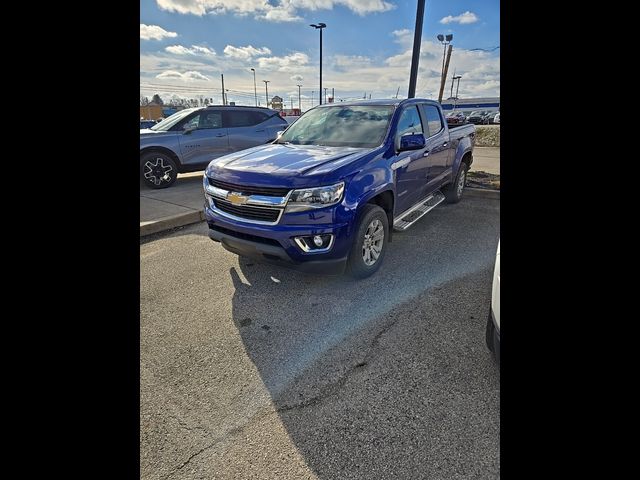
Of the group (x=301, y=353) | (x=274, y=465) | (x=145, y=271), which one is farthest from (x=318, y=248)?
(x=145, y=271)

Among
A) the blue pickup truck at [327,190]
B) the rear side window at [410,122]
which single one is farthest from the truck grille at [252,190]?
the rear side window at [410,122]

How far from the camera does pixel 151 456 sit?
2023 millimetres

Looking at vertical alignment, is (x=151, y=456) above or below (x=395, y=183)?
below

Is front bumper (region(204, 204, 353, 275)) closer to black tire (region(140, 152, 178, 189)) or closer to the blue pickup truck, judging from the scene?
the blue pickup truck

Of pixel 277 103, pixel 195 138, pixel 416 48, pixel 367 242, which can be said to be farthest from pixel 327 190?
pixel 277 103

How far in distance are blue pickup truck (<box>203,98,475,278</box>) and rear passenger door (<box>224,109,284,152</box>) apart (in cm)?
476

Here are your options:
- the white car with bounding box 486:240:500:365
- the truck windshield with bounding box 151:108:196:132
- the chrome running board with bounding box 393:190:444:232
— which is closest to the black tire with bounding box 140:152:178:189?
the truck windshield with bounding box 151:108:196:132

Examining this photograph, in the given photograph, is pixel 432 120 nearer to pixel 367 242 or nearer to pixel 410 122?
pixel 410 122
